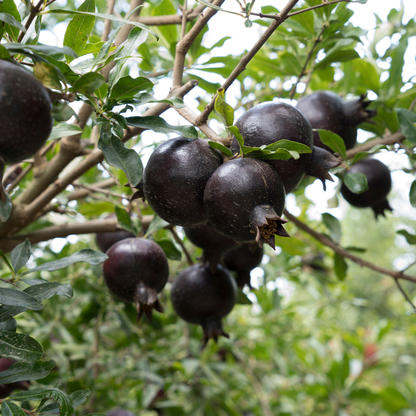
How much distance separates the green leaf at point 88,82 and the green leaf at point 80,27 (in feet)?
0.43

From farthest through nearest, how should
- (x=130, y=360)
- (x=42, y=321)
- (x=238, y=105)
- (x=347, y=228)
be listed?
(x=347, y=228), (x=130, y=360), (x=238, y=105), (x=42, y=321)

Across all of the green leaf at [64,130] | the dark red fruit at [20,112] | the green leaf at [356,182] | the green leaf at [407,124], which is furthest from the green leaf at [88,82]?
the green leaf at [407,124]

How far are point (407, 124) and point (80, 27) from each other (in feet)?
2.46

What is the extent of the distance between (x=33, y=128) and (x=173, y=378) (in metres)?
1.70

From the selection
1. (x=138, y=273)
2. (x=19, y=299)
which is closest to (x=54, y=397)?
(x=19, y=299)

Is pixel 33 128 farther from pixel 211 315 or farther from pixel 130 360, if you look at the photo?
pixel 130 360

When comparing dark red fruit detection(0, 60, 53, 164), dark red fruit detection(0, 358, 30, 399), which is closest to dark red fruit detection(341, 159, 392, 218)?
dark red fruit detection(0, 60, 53, 164)

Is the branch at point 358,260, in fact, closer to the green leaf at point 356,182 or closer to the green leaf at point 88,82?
the green leaf at point 356,182

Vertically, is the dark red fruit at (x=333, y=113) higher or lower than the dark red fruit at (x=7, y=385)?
higher

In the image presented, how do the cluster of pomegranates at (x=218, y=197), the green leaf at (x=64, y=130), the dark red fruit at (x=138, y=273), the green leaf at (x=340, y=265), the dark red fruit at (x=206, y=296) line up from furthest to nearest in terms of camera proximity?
the green leaf at (x=340, y=265) → the dark red fruit at (x=206, y=296) → the dark red fruit at (x=138, y=273) → the green leaf at (x=64, y=130) → the cluster of pomegranates at (x=218, y=197)

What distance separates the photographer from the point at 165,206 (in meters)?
0.64

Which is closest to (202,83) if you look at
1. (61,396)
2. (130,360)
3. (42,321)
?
(61,396)

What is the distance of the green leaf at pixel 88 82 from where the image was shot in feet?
1.76

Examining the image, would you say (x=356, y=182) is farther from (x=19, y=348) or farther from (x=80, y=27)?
(x=19, y=348)
